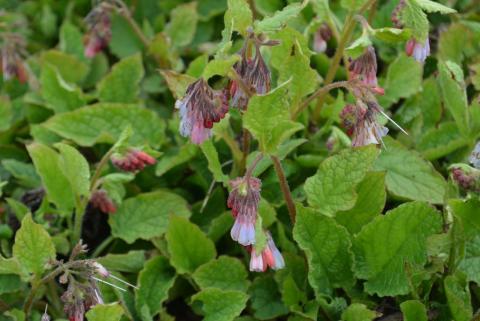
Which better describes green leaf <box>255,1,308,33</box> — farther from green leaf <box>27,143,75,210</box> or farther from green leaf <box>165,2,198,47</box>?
green leaf <box>165,2,198,47</box>

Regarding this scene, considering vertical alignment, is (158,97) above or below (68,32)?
below

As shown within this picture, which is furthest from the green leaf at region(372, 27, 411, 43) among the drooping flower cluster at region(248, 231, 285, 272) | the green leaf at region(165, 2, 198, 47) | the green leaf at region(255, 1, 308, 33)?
the green leaf at region(165, 2, 198, 47)

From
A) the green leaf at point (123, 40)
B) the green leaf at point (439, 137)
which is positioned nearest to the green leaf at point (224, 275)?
the green leaf at point (439, 137)

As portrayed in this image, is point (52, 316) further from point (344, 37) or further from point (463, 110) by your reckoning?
point (463, 110)

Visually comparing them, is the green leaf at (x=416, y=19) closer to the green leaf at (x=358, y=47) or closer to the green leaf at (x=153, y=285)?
the green leaf at (x=358, y=47)

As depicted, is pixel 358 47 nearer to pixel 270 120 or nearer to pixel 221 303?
pixel 270 120

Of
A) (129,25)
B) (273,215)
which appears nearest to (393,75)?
(273,215)

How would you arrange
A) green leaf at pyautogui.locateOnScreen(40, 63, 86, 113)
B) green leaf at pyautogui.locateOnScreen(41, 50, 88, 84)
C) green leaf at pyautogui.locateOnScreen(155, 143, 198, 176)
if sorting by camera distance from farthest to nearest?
1. green leaf at pyautogui.locateOnScreen(41, 50, 88, 84)
2. green leaf at pyautogui.locateOnScreen(40, 63, 86, 113)
3. green leaf at pyautogui.locateOnScreen(155, 143, 198, 176)
